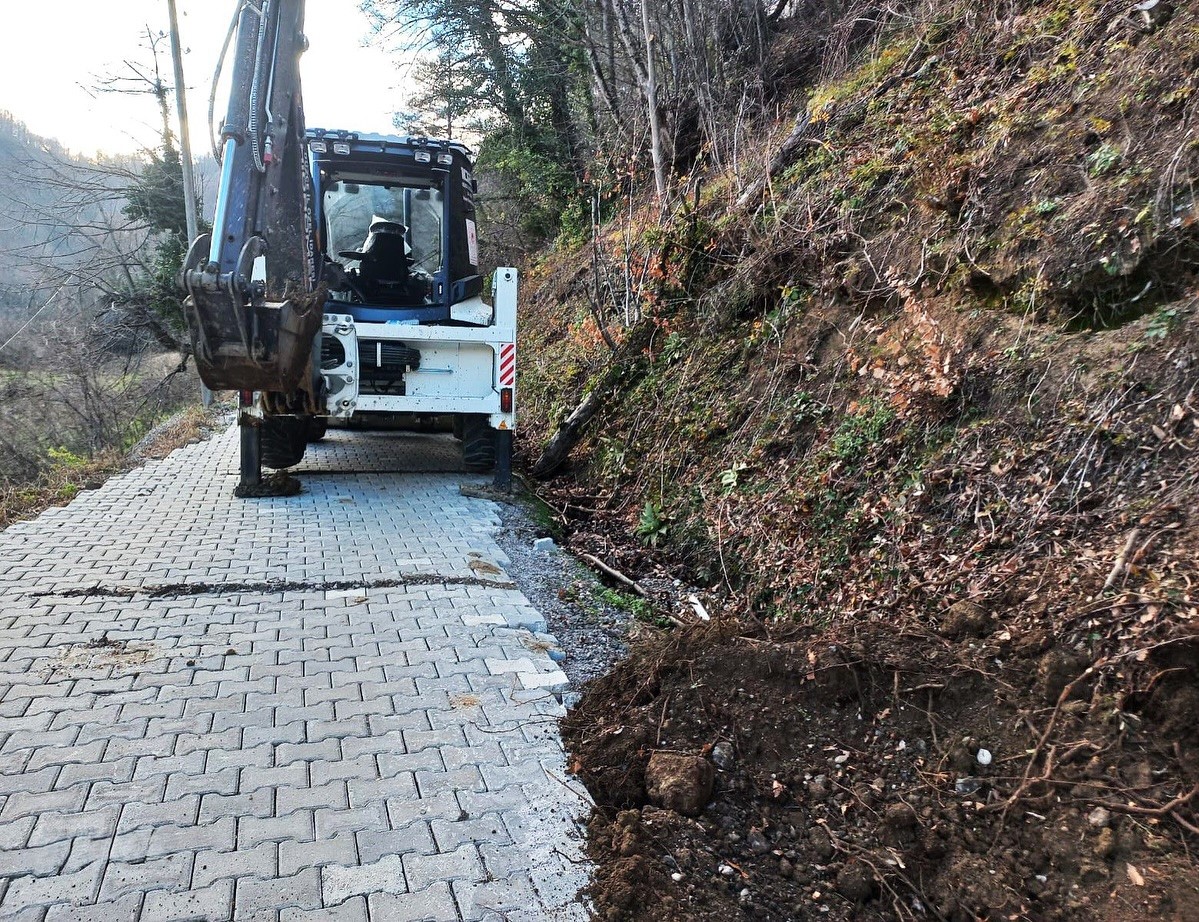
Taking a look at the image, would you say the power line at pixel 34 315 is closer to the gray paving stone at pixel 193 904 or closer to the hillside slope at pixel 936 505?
the hillside slope at pixel 936 505

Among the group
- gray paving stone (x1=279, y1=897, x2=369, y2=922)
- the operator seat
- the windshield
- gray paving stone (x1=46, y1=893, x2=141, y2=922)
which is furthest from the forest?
the operator seat

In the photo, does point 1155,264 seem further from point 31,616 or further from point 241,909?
point 31,616

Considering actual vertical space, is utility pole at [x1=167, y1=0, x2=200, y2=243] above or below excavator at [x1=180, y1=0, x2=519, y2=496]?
above

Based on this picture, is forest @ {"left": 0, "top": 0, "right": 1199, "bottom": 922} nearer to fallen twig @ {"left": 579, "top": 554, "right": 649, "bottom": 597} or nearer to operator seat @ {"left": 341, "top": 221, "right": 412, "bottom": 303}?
fallen twig @ {"left": 579, "top": 554, "right": 649, "bottom": 597}

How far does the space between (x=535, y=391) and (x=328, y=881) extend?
9218 millimetres

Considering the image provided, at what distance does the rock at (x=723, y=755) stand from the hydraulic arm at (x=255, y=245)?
4.78 meters

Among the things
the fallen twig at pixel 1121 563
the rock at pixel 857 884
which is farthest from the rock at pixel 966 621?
the rock at pixel 857 884

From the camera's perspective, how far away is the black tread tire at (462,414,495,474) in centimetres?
848

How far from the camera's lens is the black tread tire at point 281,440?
8.03m

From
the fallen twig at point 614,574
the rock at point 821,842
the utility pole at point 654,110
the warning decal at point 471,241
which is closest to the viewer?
the rock at point 821,842

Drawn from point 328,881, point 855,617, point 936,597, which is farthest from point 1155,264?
point 328,881

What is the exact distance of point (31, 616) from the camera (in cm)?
459

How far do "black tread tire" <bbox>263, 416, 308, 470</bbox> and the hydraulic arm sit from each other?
5.15 feet

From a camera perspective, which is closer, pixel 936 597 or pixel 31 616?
pixel 936 597
